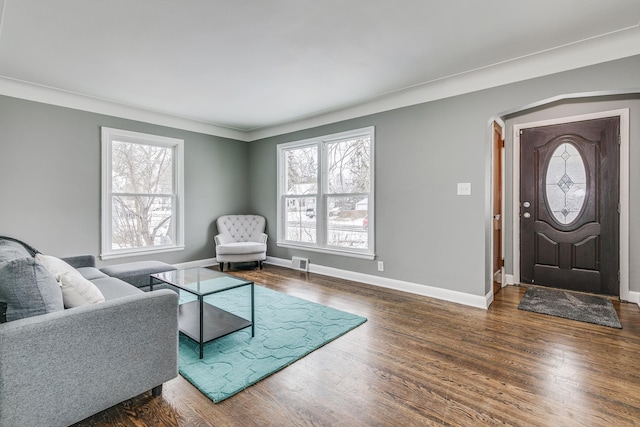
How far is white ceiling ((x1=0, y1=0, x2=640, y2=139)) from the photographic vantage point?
2.13 metres

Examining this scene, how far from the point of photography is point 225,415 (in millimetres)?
1590

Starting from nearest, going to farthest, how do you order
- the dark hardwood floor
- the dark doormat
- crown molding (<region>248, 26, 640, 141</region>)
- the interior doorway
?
the dark hardwood floor → crown molding (<region>248, 26, 640, 141</region>) → the dark doormat → the interior doorway

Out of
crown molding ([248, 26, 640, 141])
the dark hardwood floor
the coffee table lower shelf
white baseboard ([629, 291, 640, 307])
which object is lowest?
the dark hardwood floor

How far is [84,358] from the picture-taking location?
141 cm

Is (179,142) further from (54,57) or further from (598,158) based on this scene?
(598,158)

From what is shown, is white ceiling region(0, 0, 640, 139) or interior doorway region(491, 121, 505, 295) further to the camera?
interior doorway region(491, 121, 505, 295)

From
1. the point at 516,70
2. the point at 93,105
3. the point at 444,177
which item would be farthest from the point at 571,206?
the point at 93,105

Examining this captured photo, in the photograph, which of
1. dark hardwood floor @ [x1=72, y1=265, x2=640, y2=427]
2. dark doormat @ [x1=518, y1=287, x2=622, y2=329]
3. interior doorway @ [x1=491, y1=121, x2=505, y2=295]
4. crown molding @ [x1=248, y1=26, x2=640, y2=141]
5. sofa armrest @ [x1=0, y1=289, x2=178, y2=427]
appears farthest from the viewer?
interior doorway @ [x1=491, y1=121, x2=505, y2=295]

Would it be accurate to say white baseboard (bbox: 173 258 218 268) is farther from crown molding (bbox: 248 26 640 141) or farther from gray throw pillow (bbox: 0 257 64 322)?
gray throw pillow (bbox: 0 257 64 322)

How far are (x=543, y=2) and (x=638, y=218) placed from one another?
9.12ft

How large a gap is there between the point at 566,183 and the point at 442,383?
3.36 m

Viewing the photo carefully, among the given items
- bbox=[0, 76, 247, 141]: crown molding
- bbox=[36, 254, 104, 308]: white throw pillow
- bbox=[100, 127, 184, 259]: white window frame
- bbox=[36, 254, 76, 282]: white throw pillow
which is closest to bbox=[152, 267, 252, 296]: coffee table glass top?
bbox=[36, 254, 104, 308]: white throw pillow

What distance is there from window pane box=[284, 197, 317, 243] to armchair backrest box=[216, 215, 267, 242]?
55cm

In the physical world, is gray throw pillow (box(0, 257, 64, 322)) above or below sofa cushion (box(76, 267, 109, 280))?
above
